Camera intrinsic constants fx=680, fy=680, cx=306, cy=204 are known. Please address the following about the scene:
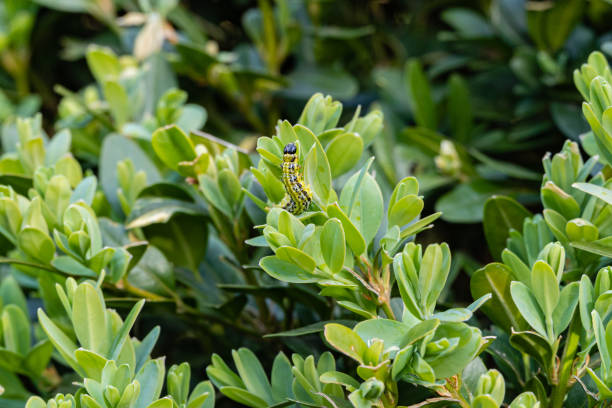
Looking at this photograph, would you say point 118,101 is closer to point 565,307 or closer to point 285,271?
point 285,271

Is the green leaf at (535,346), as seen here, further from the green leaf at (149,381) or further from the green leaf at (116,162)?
the green leaf at (116,162)

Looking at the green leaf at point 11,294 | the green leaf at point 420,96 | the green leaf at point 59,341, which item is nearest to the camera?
the green leaf at point 59,341

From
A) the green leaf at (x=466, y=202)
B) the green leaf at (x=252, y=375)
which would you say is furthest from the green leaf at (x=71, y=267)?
the green leaf at (x=466, y=202)

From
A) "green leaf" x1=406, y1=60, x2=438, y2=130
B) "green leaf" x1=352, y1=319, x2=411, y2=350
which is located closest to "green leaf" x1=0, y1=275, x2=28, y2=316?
"green leaf" x1=352, y1=319, x2=411, y2=350

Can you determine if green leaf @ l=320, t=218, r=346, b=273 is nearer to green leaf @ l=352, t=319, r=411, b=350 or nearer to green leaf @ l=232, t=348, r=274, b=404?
green leaf @ l=352, t=319, r=411, b=350

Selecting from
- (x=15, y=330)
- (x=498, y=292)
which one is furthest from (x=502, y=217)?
(x=15, y=330)

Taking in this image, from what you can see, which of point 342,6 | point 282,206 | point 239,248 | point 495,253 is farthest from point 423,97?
point 282,206

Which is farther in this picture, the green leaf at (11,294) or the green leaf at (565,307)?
the green leaf at (11,294)
